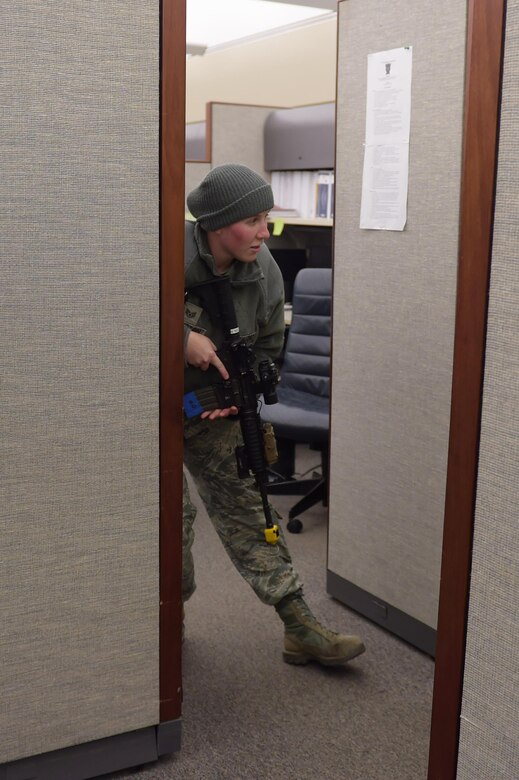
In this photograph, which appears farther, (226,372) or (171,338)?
(226,372)

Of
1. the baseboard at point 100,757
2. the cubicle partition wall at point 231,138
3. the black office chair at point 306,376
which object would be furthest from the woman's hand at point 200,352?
the cubicle partition wall at point 231,138

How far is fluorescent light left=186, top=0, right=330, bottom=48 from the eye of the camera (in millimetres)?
6348

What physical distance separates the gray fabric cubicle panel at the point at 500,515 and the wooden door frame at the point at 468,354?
1cm

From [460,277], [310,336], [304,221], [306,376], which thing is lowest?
[306,376]

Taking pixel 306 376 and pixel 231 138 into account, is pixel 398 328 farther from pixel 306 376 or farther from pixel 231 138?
pixel 231 138

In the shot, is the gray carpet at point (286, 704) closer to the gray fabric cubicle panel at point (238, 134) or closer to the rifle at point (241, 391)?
the rifle at point (241, 391)

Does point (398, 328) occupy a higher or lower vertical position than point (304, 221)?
lower

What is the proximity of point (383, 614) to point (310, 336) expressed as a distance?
1355 millimetres

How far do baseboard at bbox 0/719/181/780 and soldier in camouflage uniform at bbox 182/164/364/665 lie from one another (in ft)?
1.47

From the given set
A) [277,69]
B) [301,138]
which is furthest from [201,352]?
[277,69]

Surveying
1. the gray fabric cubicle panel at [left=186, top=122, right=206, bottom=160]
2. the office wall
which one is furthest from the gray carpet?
the office wall

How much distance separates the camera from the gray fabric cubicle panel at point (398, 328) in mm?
2104

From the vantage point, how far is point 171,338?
1667 millimetres

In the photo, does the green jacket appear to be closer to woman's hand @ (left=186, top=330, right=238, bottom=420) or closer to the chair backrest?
woman's hand @ (left=186, top=330, right=238, bottom=420)
